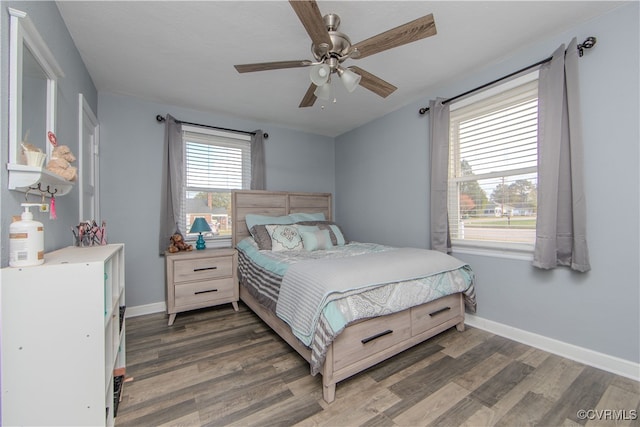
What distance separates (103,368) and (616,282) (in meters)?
3.08

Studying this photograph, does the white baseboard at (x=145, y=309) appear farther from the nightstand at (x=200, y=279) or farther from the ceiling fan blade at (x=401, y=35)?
the ceiling fan blade at (x=401, y=35)

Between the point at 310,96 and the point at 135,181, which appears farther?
the point at 135,181

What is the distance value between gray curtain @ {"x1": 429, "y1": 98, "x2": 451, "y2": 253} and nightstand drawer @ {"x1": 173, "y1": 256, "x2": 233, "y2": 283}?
7.63 ft

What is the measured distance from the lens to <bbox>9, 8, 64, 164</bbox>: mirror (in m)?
1.15

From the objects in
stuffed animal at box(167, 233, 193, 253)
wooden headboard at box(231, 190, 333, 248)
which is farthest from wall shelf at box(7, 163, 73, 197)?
wooden headboard at box(231, 190, 333, 248)

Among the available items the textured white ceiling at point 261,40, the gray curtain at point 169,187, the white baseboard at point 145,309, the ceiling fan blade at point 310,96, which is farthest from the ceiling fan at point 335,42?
the white baseboard at point 145,309

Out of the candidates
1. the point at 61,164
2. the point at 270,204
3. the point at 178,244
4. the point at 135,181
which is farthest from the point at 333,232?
the point at 61,164

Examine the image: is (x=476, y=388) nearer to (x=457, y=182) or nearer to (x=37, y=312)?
(x=457, y=182)

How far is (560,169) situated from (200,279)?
3.43 metres

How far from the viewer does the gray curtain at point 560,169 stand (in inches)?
74.3

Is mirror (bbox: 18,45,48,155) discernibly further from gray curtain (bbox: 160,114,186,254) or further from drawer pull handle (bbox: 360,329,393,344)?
drawer pull handle (bbox: 360,329,393,344)

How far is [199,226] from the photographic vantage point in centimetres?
307

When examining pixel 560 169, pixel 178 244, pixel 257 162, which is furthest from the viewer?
pixel 257 162

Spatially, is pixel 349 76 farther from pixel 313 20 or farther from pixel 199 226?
pixel 199 226
